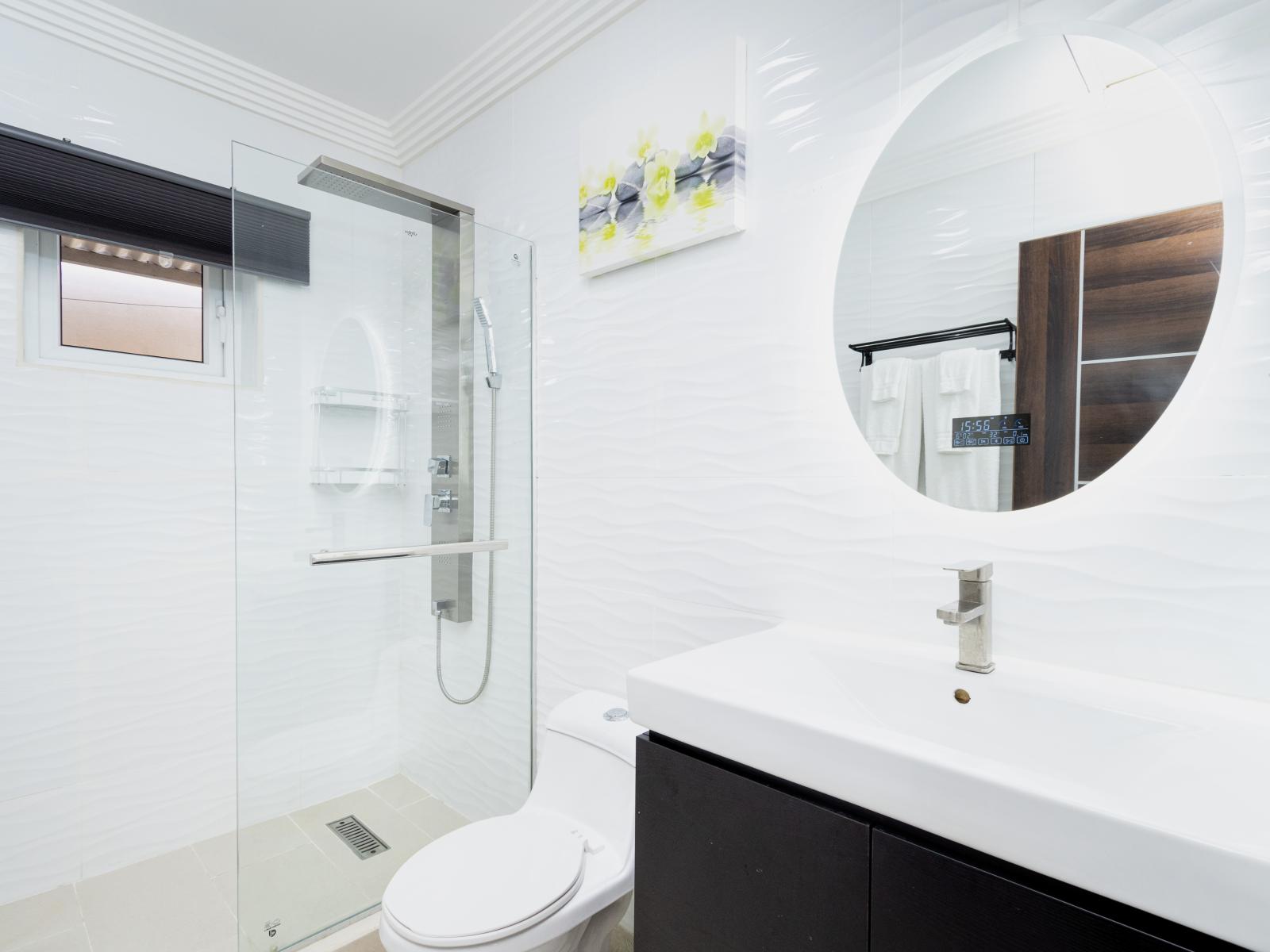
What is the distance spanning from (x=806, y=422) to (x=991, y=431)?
0.35 m

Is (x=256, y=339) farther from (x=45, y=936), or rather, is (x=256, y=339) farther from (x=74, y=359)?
(x=45, y=936)

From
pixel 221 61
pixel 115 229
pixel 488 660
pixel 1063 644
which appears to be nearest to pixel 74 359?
pixel 115 229

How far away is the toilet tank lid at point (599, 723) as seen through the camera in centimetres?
149

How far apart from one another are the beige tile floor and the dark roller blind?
4.52 ft

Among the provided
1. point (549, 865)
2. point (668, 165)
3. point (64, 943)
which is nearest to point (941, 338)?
point (668, 165)

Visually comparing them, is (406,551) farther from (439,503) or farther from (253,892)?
(253,892)

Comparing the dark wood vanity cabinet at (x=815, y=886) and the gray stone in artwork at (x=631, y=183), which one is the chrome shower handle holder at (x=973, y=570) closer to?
the dark wood vanity cabinet at (x=815, y=886)

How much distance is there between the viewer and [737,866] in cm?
89

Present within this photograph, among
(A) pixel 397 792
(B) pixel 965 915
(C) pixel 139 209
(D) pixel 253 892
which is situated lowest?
(D) pixel 253 892

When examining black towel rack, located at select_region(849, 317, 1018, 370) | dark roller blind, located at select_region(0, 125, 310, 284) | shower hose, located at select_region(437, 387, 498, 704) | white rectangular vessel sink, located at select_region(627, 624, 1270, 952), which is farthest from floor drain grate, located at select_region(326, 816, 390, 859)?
black towel rack, located at select_region(849, 317, 1018, 370)

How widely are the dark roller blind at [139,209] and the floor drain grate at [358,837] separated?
1.38 metres

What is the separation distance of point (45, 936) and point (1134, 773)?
2.49 meters

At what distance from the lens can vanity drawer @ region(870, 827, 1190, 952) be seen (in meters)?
0.62

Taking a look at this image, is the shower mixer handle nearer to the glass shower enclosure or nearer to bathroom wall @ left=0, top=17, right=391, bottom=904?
the glass shower enclosure
